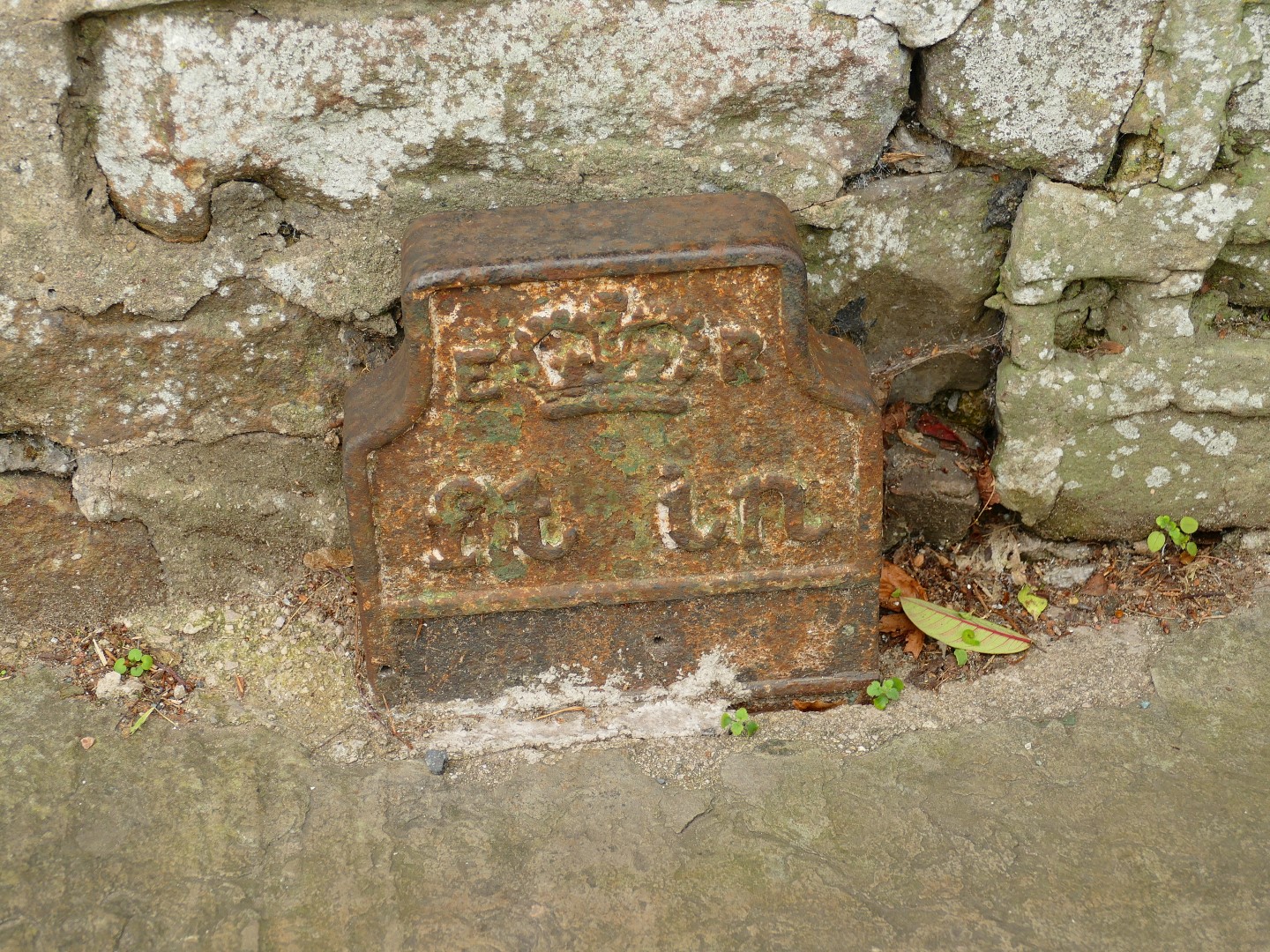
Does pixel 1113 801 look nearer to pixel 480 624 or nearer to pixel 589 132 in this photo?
pixel 480 624

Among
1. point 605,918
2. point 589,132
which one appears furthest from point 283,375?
point 605,918

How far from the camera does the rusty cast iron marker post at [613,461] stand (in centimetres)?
196

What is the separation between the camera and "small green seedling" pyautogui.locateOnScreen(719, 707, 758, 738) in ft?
7.32

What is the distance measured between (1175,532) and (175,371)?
2046mm

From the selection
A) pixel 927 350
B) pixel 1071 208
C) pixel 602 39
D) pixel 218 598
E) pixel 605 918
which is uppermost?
pixel 602 39

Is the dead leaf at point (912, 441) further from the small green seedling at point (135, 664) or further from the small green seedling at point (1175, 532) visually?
the small green seedling at point (135, 664)

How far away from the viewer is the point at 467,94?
2.09 m

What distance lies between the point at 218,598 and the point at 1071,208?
6.14ft

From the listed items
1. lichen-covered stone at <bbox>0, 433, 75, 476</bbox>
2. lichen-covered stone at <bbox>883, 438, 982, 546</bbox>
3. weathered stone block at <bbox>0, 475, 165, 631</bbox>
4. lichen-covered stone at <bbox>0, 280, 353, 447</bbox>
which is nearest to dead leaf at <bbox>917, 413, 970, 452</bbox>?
lichen-covered stone at <bbox>883, 438, 982, 546</bbox>

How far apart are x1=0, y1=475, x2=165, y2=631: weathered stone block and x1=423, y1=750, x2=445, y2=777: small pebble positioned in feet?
2.40

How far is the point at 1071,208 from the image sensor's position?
2.25 meters

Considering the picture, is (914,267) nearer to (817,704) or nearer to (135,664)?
(817,704)

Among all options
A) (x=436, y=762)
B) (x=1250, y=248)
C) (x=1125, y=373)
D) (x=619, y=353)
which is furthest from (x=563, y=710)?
(x=1250, y=248)

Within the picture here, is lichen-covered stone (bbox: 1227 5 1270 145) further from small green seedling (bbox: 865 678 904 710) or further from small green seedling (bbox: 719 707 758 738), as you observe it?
small green seedling (bbox: 719 707 758 738)
